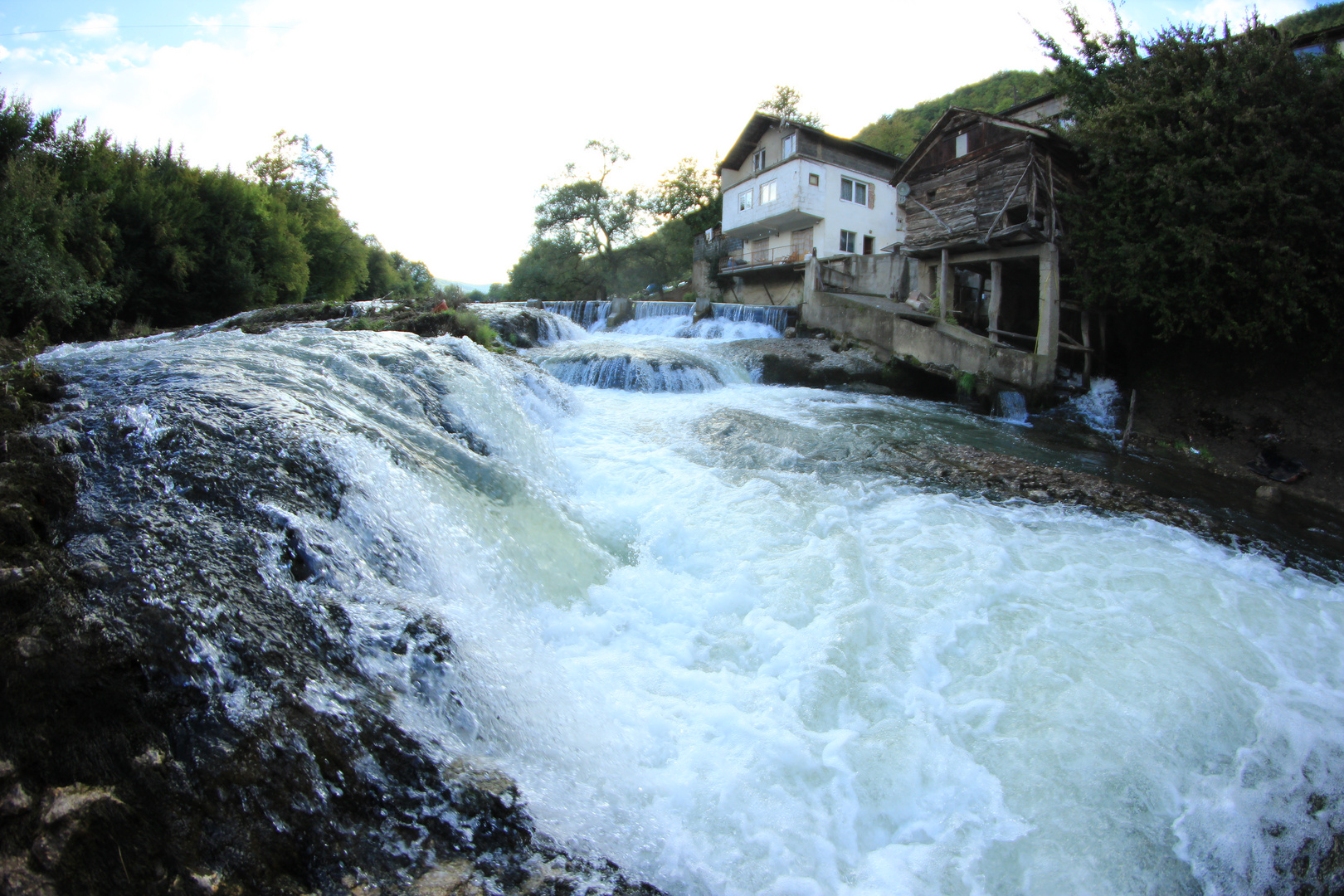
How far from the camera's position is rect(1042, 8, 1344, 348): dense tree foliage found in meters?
9.25

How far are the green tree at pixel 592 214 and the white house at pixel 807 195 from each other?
13618 mm

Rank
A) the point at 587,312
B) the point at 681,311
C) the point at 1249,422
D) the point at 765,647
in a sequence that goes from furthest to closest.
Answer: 1. the point at 587,312
2. the point at 681,311
3. the point at 1249,422
4. the point at 765,647

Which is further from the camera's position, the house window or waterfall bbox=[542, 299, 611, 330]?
the house window

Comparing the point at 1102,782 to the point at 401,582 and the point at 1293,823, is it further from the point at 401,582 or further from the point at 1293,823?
the point at 401,582

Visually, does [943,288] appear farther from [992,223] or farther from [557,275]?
[557,275]

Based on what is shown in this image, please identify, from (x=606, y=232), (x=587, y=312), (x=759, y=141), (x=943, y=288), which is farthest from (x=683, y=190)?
(x=943, y=288)

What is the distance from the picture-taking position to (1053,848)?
9.25 feet

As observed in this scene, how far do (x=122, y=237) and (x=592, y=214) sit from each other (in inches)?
1218

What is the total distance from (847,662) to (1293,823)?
89.1 inches

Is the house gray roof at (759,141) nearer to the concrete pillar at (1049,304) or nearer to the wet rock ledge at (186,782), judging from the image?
the concrete pillar at (1049,304)

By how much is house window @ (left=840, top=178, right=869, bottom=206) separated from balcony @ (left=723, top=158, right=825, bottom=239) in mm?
1402

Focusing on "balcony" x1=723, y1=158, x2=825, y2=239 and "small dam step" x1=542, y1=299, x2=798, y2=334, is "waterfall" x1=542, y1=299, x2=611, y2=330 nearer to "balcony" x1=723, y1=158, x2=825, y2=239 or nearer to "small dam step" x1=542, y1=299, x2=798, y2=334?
"small dam step" x1=542, y1=299, x2=798, y2=334

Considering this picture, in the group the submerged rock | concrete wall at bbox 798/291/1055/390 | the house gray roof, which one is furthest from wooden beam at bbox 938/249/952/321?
the house gray roof

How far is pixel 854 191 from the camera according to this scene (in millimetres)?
27656
